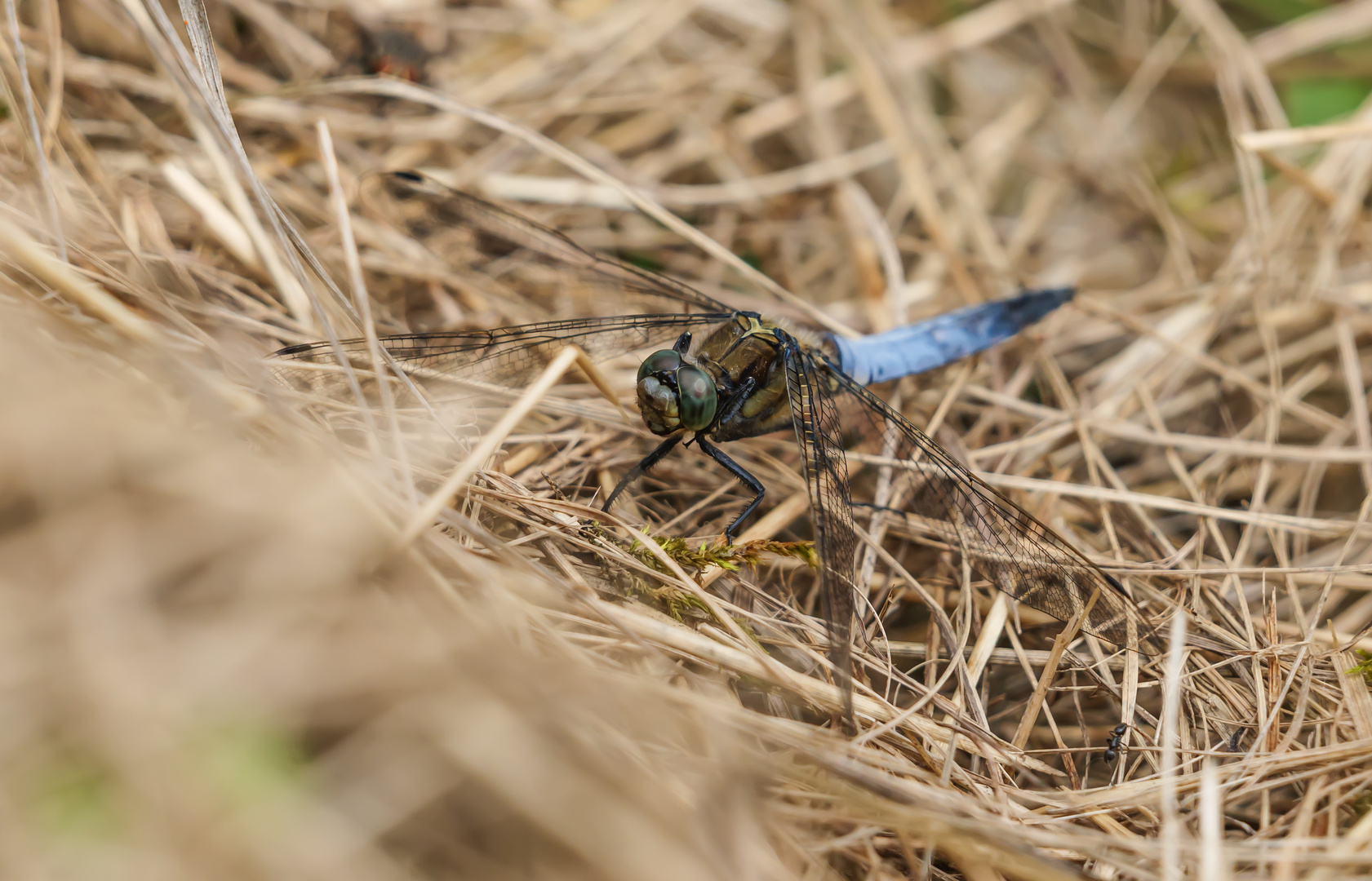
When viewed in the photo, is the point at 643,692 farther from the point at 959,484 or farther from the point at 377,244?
the point at 377,244

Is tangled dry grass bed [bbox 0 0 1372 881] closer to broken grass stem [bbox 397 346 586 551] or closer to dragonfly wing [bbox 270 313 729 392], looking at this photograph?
broken grass stem [bbox 397 346 586 551]

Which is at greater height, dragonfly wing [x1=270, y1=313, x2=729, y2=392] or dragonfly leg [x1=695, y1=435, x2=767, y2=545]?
dragonfly wing [x1=270, y1=313, x2=729, y2=392]

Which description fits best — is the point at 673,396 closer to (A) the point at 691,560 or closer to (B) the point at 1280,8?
(A) the point at 691,560

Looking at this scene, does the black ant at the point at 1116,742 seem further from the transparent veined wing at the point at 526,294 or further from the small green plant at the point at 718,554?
the transparent veined wing at the point at 526,294

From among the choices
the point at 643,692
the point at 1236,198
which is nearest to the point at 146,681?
the point at 643,692

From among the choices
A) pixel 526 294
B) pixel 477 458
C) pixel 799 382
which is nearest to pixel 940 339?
pixel 799 382

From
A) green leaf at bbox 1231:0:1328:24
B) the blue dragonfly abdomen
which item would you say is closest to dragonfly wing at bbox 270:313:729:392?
the blue dragonfly abdomen
